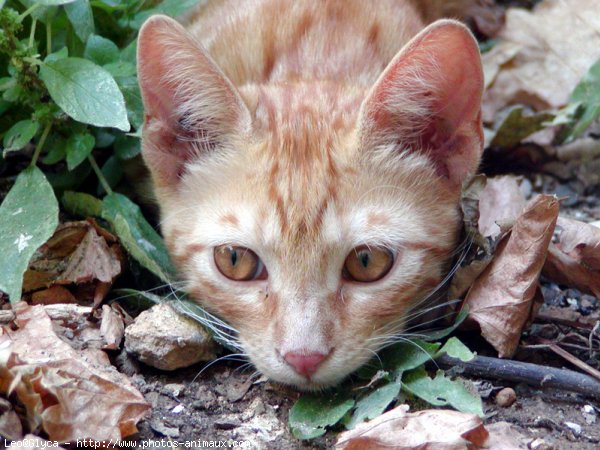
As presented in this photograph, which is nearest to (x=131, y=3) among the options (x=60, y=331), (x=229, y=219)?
(x=229, y=219)

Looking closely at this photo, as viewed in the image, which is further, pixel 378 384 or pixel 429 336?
pixel 429 336

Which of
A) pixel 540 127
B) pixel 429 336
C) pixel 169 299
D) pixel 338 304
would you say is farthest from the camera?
pixel 540 127

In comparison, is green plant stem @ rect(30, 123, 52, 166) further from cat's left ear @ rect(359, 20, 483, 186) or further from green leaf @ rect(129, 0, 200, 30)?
cat's left ear @ rect(359, 20, 483, 186)

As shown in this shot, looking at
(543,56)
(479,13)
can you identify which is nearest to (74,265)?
(543,56)

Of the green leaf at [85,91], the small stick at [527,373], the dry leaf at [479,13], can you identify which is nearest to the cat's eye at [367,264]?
the small stick at [527,373]

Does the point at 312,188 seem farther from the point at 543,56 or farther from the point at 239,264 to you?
the point at 543,56

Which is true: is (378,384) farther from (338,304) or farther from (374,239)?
(374,239)
